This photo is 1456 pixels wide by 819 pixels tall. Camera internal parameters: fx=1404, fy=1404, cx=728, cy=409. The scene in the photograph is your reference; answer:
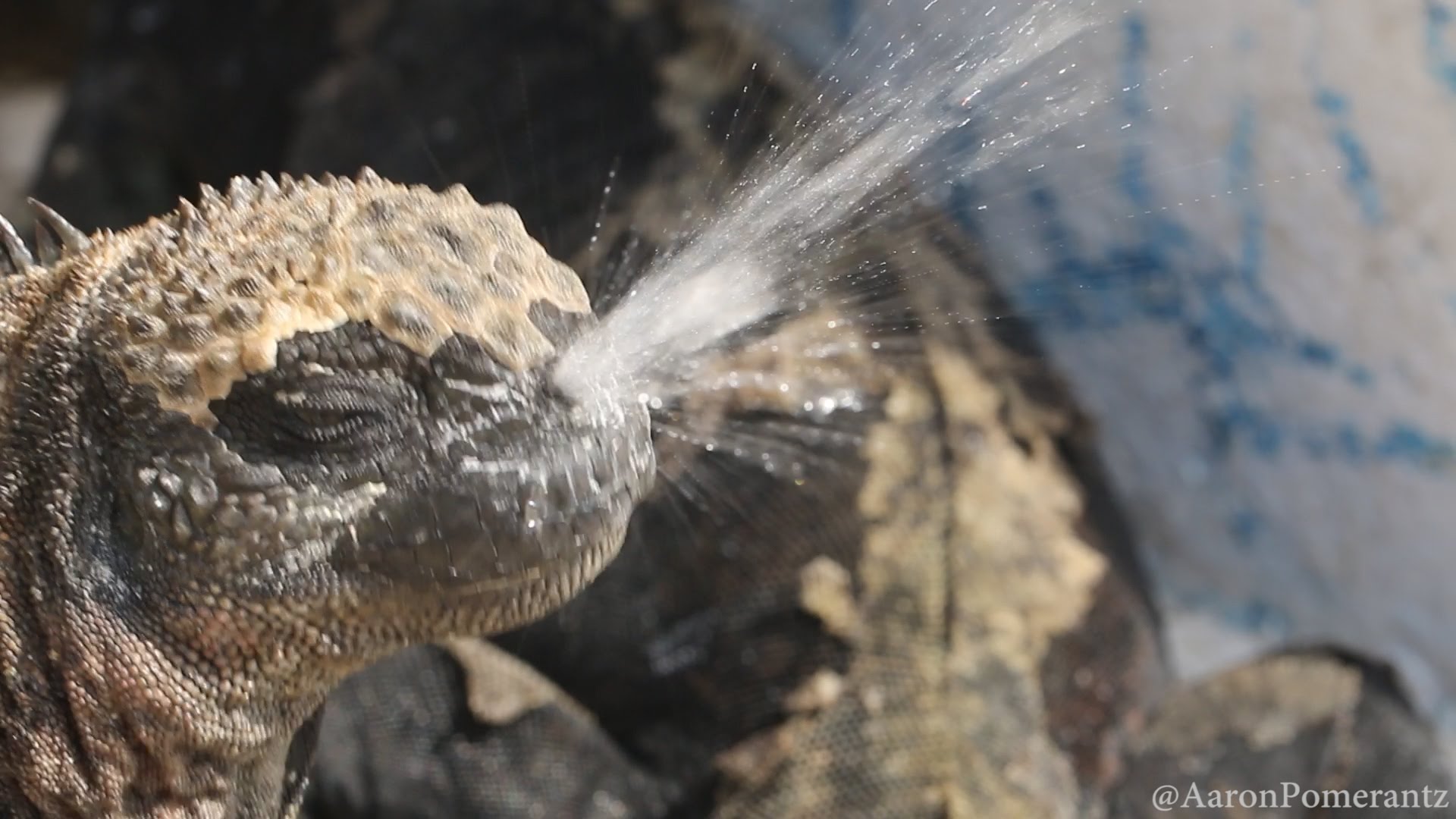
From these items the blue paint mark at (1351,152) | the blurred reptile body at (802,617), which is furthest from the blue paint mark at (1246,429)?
the blue paint mark at (1351,152)

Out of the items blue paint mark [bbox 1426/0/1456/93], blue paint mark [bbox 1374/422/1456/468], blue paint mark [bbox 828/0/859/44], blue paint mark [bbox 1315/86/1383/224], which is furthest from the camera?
blue paint mark [bbox 1374/422/1456/468]

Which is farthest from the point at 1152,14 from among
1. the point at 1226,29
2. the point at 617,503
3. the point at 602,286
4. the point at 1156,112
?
the point at 617,503

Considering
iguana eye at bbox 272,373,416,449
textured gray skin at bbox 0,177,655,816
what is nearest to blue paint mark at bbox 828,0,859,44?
textured gray skin at bbox 0,177,655,816

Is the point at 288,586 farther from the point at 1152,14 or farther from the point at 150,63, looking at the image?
the point at 150,63

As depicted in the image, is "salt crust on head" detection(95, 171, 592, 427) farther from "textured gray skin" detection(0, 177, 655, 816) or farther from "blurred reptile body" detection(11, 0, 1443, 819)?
"blurred reptile body" detection(11, 0, 1443, 819)

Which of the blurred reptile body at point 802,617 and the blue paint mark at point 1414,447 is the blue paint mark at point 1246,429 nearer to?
the blue paint mark at point 1414,447

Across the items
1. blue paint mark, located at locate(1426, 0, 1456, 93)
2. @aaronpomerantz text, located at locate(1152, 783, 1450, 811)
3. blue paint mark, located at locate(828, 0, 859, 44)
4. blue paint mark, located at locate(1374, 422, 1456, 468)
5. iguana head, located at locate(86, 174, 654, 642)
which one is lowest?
@aaronpomerantz text, located at locate(1152, 783, 1450, 811)
